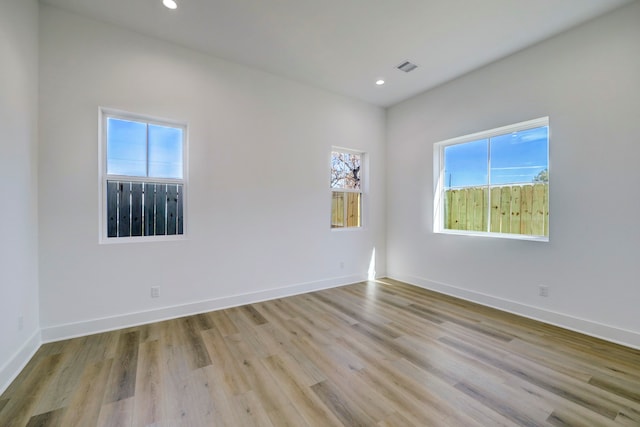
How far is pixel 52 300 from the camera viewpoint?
8.16 ft

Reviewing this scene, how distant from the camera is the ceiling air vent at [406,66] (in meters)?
3.39

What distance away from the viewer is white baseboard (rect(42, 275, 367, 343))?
252 centimetres

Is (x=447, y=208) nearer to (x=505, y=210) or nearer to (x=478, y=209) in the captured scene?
(x=478, y=209)

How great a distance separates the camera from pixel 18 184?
207 cm

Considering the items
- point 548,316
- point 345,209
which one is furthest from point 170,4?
point 548,316

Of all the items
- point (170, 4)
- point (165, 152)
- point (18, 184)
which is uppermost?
point (170, 4)

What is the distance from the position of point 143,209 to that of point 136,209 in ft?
0.21

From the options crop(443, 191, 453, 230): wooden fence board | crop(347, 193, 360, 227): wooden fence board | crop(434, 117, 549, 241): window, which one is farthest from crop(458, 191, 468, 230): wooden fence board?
crop(347, 193, 360, 227): wooden fence board

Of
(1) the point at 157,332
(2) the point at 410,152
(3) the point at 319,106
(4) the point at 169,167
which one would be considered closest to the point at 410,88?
(2) the point at 410,152

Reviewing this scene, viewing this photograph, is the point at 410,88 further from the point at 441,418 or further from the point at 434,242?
the point at 441,418

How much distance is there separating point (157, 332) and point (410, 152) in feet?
14.0

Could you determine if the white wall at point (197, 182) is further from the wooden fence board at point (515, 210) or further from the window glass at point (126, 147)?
the wooden fence board at point (515, 210)

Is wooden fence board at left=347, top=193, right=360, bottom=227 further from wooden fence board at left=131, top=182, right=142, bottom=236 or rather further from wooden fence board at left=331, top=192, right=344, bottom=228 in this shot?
wooden fence board at left=131, top=182, right=142, bottom=236

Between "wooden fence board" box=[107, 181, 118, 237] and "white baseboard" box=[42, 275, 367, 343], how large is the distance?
0.89 meters
